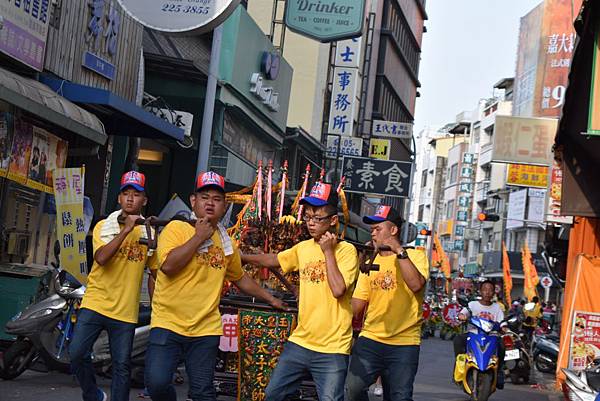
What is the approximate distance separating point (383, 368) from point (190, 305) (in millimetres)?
1721

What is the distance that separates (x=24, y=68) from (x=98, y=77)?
3.11 meters

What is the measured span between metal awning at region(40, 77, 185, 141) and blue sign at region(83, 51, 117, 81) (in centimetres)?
67

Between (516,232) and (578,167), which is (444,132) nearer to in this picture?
(516,232)

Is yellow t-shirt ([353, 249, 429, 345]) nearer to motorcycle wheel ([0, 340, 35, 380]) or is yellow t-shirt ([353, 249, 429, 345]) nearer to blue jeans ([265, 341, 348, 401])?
blue jeans ([265, 341, 348, 401])

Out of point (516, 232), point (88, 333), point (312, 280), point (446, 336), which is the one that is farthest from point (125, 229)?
point (516, 232)

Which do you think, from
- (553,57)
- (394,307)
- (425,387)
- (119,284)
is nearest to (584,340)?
(425,387)

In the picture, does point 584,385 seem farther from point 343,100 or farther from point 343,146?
point 343,146

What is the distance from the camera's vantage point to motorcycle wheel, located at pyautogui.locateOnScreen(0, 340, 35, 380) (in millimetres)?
10484

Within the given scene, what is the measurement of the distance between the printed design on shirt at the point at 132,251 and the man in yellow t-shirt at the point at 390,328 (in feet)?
5.30

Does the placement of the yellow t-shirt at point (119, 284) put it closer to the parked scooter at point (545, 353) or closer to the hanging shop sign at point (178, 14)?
the hanging shop sign at point (178, 14)

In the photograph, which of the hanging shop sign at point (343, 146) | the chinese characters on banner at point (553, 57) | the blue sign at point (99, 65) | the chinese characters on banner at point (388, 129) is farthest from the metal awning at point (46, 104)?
the chinese characters on banner at point (388, 129)

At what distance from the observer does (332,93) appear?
38219 mm

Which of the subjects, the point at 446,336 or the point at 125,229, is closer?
the point at 125,229

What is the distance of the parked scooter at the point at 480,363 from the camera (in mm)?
13328
